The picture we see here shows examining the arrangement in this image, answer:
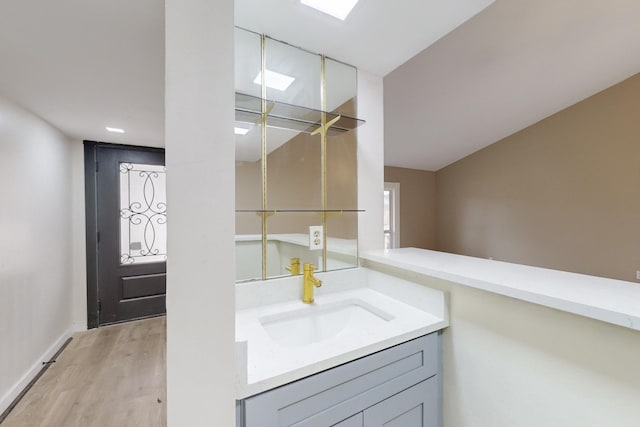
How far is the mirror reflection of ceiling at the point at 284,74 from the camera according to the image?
138 cm

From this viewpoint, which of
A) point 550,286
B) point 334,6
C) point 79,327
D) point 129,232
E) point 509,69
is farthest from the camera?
point 129,232

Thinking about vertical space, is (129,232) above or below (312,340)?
above

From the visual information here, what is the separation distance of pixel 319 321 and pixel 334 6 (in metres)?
1.45

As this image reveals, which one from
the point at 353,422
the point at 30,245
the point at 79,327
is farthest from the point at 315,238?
the point at 79,327

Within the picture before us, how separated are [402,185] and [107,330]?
190 inches

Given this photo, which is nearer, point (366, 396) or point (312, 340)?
point (366, 396)

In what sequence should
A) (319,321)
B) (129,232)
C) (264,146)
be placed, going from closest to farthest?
(319,321)
(264,146)
(129,232)

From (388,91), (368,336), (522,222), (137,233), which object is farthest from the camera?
(522,222)

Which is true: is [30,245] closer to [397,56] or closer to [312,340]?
[312,340]

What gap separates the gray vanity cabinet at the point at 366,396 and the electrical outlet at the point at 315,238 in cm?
69

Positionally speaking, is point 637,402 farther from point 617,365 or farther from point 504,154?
point 504,154

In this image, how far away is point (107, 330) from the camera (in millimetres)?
2986

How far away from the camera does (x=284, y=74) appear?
1.51 meters

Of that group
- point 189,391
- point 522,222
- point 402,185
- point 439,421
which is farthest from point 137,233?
point 522,222
